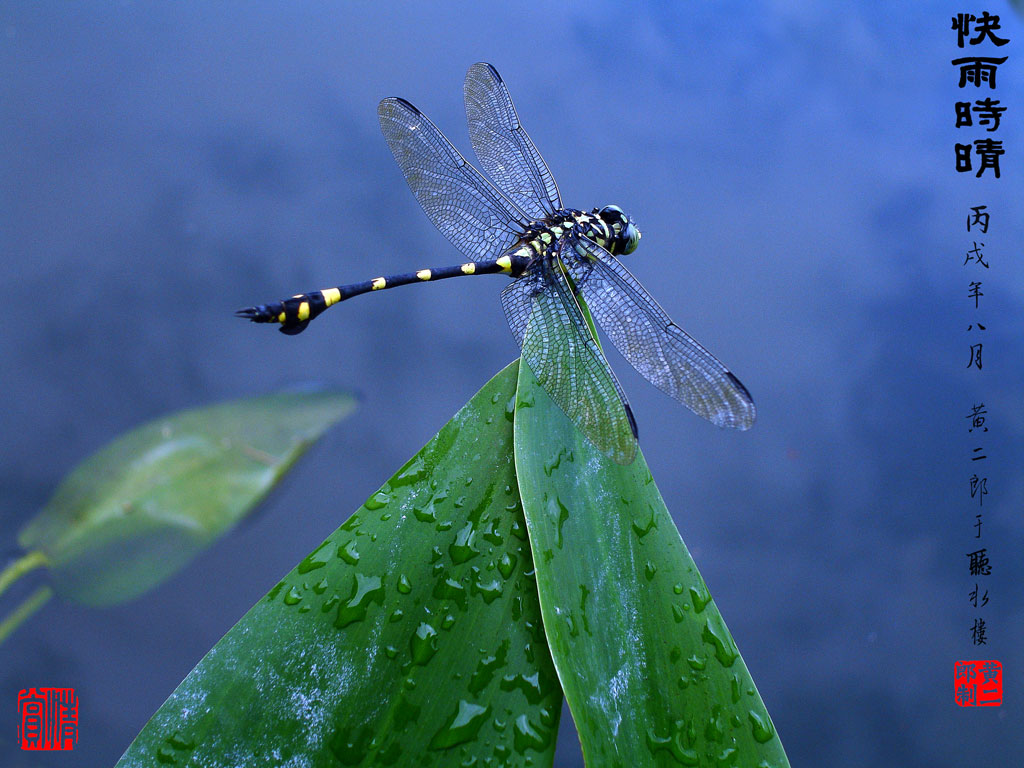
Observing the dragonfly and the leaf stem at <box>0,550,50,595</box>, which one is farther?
the leaf stem at <box>0,550,50,595</box>

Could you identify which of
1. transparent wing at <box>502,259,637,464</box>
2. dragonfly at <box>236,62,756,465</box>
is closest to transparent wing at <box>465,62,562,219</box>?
dragonfly at <box>236,62,756,465</box>

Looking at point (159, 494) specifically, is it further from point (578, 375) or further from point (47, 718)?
point (578, 375)

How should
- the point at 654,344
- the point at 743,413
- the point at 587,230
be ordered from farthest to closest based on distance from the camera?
the point at 587,230 → the point at 654,344 → the point at 743,413

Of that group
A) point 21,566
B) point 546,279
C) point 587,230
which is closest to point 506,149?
point 587,230

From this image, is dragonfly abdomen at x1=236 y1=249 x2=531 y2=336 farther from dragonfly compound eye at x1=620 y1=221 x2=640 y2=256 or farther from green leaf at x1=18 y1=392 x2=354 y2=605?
green leaf at x1=18 y1=392 x2=354 y2=605

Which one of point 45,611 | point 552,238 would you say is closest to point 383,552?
point 552,238

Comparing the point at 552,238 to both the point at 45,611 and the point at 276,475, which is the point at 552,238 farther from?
the point at 45,611
